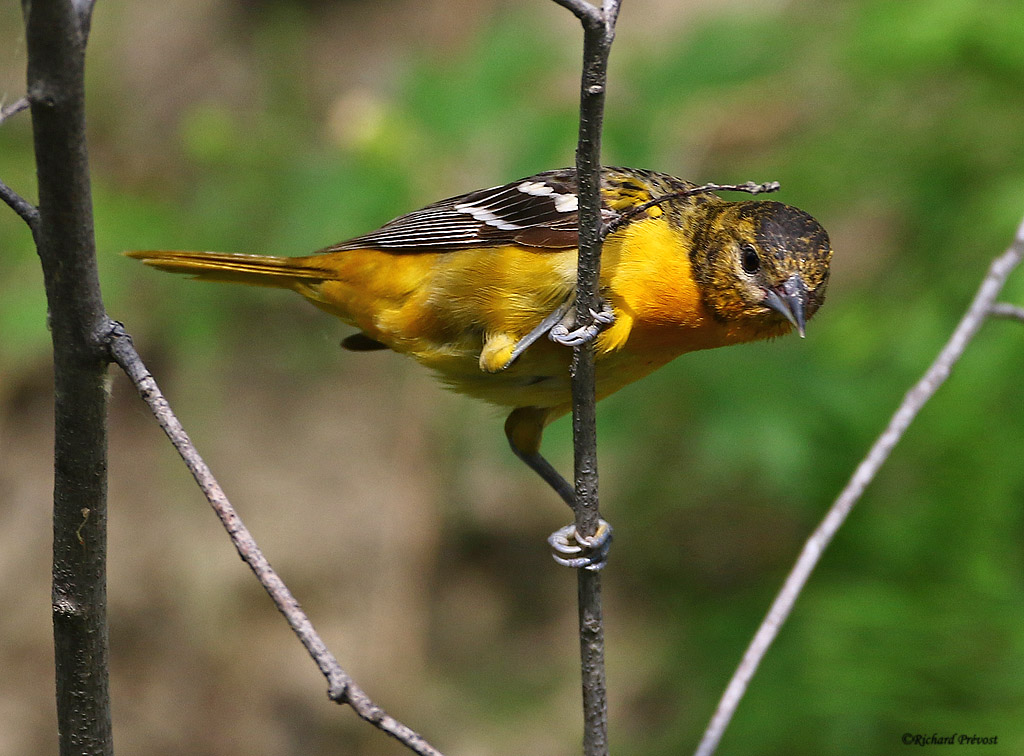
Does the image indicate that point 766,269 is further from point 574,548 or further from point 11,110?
point 11,110

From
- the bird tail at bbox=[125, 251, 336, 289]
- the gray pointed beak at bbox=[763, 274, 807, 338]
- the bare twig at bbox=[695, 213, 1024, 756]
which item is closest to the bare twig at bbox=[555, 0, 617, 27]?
the bare twig at bbox=[695, 213, 1024, 756]

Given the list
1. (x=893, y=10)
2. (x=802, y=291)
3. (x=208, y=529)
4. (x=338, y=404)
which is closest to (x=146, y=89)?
(x=338, y=404)

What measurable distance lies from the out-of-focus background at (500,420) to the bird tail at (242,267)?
2.34 ft

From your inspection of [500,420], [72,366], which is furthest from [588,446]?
[500,420]

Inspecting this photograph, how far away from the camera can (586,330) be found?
2.48m

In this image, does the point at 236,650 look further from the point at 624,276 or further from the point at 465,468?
the point at 624,276

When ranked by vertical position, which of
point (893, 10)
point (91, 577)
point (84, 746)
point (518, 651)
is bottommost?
point (518, 651)

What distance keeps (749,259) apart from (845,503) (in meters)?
0.93

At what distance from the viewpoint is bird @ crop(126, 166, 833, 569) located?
10.1 feet

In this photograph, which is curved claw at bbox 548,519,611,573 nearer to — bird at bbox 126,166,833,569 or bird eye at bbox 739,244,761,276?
bird at bbox 126,166,833,569

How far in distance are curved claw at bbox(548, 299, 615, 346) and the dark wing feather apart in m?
0.41

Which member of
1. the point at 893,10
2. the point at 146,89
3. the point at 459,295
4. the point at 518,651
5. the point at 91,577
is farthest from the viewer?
the point at 146,89

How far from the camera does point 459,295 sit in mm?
3420

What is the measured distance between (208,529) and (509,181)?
336 cm
